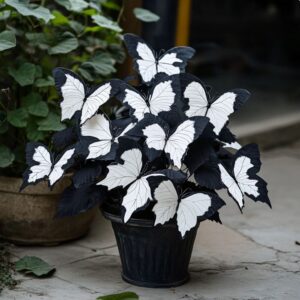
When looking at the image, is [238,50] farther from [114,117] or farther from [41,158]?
[41,158]

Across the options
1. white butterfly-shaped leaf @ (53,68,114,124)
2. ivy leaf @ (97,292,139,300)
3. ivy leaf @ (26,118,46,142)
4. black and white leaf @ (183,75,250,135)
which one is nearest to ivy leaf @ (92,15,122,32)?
ivy leaf @ (26,118,46,142)

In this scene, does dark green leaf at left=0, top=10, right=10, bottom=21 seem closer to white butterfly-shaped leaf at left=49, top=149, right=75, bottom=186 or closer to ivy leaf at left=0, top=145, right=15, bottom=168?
ivy leaf at left=0, top=145, right=15, bottom=168

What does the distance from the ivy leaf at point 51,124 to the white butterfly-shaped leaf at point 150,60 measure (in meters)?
0.58

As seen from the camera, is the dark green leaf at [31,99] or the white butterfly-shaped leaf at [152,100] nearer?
the white butterfly-shaped leaf at [152,100]

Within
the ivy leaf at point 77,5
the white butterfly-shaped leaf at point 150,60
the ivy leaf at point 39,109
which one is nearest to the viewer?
the white butterfly-shaped leaf at point 150,60

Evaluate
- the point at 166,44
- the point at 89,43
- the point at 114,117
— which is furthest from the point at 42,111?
the point at 166,44

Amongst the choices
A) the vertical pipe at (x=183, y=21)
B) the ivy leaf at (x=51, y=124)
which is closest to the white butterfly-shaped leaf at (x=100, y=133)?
the ivy leaf at (x=51, y=124)

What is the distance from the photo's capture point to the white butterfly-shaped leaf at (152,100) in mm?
3613

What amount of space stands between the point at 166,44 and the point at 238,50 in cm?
126

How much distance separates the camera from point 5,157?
4.12 m

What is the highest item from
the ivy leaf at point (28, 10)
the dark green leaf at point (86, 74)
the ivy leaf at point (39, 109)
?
the ivy leaf at point (28, 10)

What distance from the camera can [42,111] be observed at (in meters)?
4.21

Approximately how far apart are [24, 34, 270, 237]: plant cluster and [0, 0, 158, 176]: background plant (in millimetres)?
426

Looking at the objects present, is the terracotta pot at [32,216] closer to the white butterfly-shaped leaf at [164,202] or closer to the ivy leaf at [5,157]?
the ivy leaf at [5,157]
